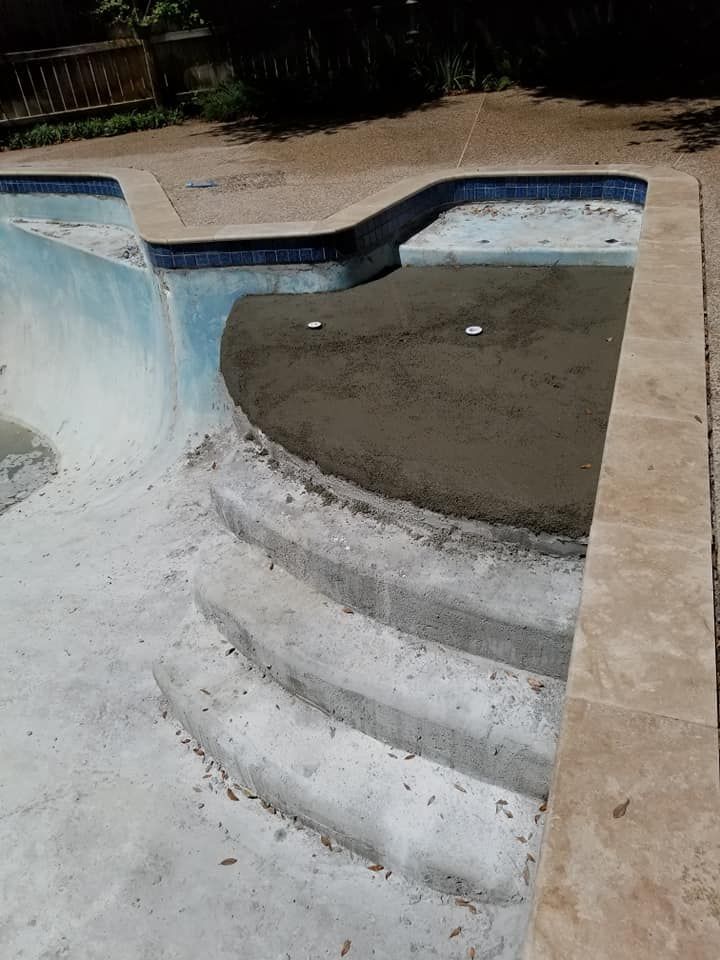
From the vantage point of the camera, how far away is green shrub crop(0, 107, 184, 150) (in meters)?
12.0

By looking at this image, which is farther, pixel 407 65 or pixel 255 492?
pixel 407 65

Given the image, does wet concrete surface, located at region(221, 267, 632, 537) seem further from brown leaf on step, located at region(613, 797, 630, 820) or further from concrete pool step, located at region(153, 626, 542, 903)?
brown leaf on step, located at region(613, 797, 630, 820)

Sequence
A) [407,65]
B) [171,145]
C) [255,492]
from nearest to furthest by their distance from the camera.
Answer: [255,492]
[171,145]
[407,65]

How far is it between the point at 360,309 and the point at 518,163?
3414mm

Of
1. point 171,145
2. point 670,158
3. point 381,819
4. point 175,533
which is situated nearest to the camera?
point 381,819

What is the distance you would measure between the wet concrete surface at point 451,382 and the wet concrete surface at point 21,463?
2705 millimetres

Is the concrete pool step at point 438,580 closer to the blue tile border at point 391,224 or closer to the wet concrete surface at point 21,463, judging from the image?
the blue tile border at point 391,224

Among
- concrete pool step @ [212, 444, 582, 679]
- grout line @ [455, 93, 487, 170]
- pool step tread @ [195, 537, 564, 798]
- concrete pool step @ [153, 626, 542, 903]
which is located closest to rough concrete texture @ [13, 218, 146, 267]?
grout line @ [455, 93, 487, 170]

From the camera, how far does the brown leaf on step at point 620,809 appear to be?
1878 mm

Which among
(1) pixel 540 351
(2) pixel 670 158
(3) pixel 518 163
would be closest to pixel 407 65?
(3) pixel 518 163

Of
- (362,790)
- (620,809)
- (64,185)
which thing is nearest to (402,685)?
(362,790)

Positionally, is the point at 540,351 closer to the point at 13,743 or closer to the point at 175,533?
the point at 175,533

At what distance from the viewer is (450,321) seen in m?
5.17

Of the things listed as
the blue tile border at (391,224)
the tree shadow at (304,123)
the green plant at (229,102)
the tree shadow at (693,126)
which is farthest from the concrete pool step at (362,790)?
the green plant at (229,102)
